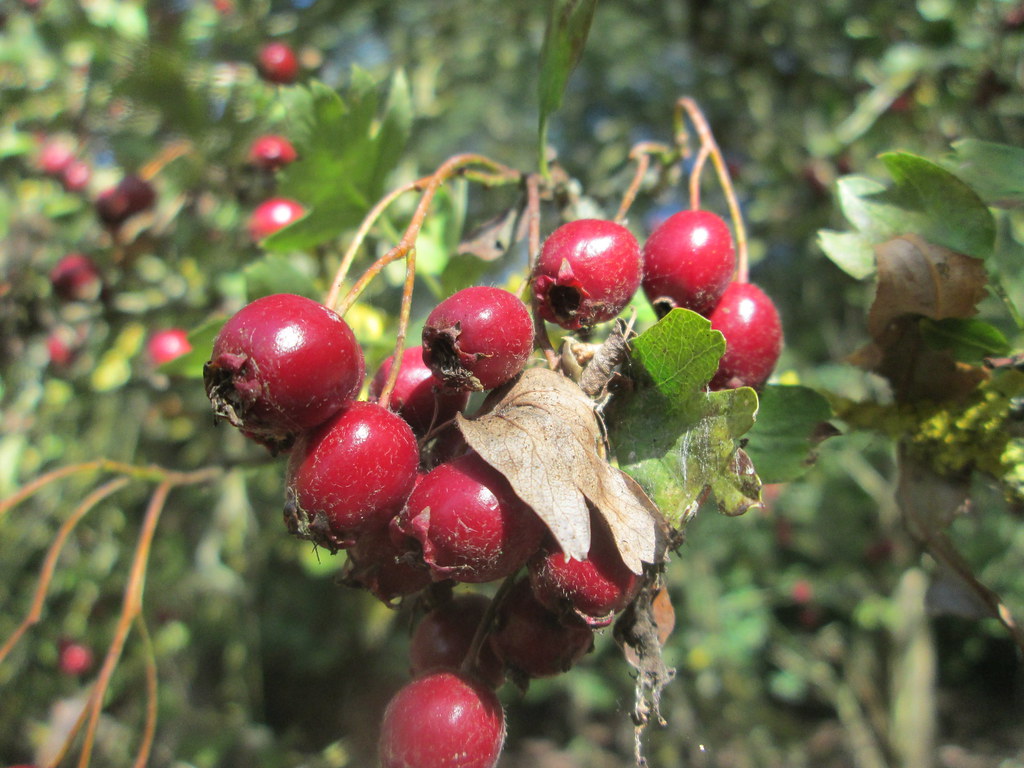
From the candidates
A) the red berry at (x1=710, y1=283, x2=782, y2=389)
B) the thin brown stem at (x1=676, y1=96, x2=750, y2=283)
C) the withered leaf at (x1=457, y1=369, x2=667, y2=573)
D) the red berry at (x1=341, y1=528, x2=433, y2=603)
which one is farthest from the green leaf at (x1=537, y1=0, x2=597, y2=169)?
the red berry at (x1=341, y1=528, x2=433, y2=603)

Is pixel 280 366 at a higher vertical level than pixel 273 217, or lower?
higher

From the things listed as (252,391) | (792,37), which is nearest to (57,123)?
(252,391)

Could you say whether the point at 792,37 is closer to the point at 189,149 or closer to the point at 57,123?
the point at 189,149

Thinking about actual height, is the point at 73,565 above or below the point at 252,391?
below

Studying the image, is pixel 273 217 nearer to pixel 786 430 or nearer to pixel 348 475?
pixel 348 475

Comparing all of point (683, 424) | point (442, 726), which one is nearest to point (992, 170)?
point (683, 424)

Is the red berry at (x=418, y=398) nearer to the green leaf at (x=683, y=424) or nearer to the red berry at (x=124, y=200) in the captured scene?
the green leaf at (x=683, y=424)

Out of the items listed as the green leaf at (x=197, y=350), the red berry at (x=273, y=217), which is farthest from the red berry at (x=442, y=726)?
the red berry at (x=273, y=217)
